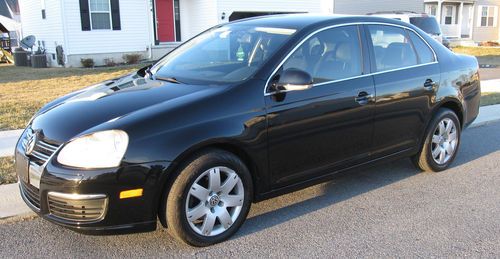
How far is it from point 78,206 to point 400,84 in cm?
318

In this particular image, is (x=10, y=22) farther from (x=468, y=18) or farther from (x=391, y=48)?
(x=468, y=18)

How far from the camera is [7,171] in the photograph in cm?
530

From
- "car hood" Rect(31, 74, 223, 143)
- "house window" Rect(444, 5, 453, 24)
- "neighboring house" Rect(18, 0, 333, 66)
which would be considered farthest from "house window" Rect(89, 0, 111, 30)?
"house window" Rect(444, 5, 453, 24)

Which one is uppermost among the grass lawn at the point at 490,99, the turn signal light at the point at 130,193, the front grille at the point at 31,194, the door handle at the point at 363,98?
the door handle at the point at 363,98

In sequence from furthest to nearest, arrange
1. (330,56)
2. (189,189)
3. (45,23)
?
1. (45,23)
2. (330,56)
3. (189,189)

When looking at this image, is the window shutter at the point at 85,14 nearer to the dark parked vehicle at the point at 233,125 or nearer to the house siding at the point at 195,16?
the house siding at the point at 195,16

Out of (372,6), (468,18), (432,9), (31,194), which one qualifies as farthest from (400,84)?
(468,18)

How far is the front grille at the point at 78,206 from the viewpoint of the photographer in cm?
324

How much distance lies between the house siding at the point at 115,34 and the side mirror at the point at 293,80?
48.3 ft

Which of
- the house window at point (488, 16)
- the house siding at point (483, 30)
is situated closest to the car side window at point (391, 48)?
the house siding at point (483, 30)

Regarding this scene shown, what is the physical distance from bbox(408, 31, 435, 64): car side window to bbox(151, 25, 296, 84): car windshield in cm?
163

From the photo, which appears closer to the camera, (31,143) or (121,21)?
(31,143)

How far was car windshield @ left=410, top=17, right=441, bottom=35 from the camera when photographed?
16203 mm

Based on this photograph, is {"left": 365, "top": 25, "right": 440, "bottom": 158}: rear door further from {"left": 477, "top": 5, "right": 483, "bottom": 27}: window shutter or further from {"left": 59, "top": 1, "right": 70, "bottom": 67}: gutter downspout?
{"left": 477, "top": 5, "right": 483, "bottom": 27}: window shutter
